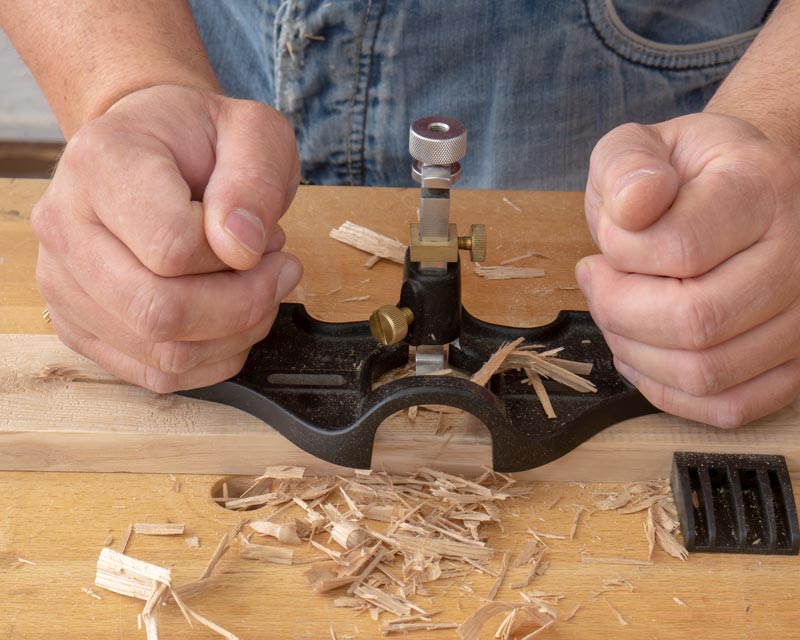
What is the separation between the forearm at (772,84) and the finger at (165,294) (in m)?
0.70

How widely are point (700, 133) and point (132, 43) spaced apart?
77 cm

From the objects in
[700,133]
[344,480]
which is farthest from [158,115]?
[700,133]

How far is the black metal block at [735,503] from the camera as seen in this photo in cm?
104

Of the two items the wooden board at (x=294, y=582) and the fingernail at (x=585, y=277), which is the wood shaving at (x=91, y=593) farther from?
the fingernail at (x=585, y=277)

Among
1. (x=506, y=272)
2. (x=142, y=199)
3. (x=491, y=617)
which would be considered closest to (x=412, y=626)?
(x=491, y=617)

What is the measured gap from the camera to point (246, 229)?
99cm

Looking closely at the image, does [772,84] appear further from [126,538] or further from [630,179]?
[126,538]

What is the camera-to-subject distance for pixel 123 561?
100 cm

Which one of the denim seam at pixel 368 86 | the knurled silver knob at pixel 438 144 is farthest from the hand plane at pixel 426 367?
the denim seam at pixel 368 86

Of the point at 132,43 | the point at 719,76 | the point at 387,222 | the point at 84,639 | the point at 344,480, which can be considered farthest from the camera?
the point at 719,76

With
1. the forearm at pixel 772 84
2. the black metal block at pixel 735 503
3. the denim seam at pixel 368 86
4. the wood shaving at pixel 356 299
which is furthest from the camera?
the denim seam at pixel 368 86

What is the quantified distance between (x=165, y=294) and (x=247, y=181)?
0.16 metres

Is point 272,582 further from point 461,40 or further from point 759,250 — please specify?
point 461,40

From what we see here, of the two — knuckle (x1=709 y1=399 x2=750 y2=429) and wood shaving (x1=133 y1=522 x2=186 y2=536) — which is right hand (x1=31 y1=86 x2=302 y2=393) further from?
knuckle (x1=709 y1=399 x2=750 y2=429)
